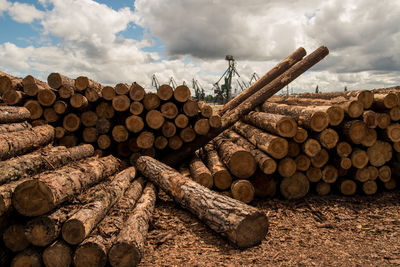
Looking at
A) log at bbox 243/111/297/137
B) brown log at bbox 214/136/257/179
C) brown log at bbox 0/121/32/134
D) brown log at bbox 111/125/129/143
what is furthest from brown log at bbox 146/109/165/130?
brown log at bbox 0/121/32/134

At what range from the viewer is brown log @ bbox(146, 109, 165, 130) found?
634 centimetres

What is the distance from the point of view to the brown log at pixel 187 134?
6594mm

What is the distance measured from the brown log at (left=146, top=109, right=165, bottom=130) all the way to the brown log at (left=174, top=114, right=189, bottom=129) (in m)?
0.37

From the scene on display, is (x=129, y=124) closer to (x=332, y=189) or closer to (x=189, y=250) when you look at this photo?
(x=189, y=250)

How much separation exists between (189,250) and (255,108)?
5.63 meters

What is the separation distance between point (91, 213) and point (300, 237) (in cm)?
314

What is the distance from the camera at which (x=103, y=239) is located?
3.32 meters

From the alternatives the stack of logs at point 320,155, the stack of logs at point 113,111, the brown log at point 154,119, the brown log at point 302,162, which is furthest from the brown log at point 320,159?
the brown log at point 154,119

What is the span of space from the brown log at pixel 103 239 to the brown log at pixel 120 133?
2.60 m

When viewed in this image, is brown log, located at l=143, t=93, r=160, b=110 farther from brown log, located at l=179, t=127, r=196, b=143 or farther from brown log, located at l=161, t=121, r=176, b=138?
brown log, located at l=179, t=127, r=196, b=143

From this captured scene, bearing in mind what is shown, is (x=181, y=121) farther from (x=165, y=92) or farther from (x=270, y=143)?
(x=270, y=143)

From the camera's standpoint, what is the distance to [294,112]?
19.1 ft

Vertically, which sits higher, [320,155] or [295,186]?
[320,155]

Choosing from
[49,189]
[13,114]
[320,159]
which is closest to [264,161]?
[320,159]
